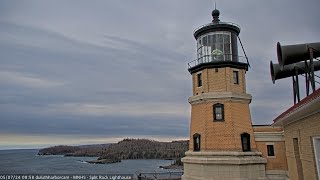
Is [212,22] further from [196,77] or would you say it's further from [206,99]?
[206,99]

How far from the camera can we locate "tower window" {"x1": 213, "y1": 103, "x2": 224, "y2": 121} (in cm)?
1655

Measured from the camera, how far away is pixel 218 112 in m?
16.6

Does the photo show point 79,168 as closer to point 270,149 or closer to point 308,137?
point 270,149

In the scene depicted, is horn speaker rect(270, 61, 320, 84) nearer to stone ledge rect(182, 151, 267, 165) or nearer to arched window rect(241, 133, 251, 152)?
arched window rect(241, 133, 251, 152)

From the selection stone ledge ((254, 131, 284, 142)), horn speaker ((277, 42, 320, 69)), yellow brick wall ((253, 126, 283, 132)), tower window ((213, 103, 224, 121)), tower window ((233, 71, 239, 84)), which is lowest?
stone ledge ((254, 131, 284, 142))

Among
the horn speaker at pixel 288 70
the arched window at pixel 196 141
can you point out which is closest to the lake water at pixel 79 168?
the arched window at pixel 196 141

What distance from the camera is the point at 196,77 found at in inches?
701

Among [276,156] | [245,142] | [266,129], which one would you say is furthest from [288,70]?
[276,156]

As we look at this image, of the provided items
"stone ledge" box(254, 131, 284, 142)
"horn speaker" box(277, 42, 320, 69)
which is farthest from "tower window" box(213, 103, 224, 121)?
"horn speaker" box(277, 42, 320, 69)

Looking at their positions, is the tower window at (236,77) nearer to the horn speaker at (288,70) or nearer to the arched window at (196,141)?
the horn speaker at (288,70)

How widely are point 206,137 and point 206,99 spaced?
6.59ft

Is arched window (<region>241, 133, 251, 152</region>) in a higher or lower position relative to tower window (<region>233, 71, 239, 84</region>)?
lower

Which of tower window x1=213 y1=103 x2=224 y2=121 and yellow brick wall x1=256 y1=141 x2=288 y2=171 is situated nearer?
tower window x1=213 y1=103 x2=224 y2=121

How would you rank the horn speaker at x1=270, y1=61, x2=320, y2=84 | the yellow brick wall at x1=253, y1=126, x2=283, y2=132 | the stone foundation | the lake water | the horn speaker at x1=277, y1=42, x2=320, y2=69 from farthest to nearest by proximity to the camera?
1. the lake water
2. the yellow brick wall at x1=253, y1=126, x2=283, y2=132
3. the stone foundation
4. the horn speaker at x1=270, y1=61, x2=320, y2=84
5. the horn speaker at x1=277, y1=42, x2=320, y2=69
